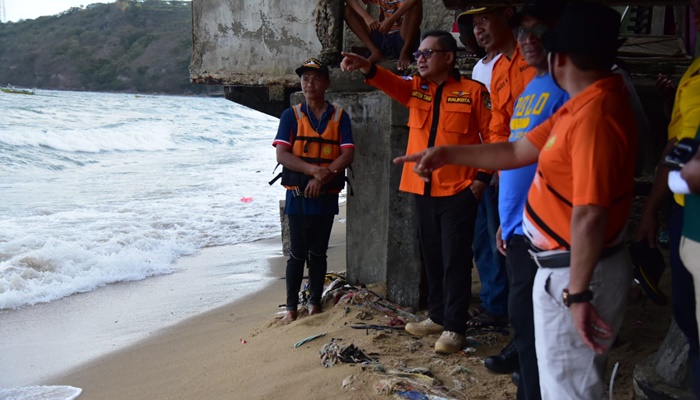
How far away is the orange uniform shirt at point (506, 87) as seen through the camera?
401cm

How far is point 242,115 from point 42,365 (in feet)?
124

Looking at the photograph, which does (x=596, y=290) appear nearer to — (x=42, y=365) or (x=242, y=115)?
(x=42, y=365)

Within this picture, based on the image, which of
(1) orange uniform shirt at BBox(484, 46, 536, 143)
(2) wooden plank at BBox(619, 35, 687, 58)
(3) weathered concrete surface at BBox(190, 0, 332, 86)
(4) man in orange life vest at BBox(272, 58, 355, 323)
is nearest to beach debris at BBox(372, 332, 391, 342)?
(4) man in orange life vest at BBox(272, 58, 355, 323)

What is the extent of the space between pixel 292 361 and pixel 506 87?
6.83 ft

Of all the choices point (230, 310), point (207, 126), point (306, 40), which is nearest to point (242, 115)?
point (207, 126)

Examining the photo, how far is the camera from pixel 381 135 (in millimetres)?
5711

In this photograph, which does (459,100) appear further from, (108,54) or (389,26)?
(108,54)

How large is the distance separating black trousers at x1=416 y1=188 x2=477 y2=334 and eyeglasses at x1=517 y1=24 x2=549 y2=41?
1.29 metres

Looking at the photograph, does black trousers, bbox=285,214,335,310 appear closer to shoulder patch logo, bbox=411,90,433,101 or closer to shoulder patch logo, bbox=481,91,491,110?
shoulder patch logo, bbox=411,90,433,101

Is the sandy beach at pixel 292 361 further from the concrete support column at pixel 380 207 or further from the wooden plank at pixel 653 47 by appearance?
the wooden plank at pixel 653 47

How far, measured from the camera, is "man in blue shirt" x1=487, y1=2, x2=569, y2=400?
3.18 metres

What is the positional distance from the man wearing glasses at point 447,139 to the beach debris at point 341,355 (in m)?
0.46

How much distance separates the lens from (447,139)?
14.8ft

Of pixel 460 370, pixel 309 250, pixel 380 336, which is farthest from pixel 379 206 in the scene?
pixel 460 370
